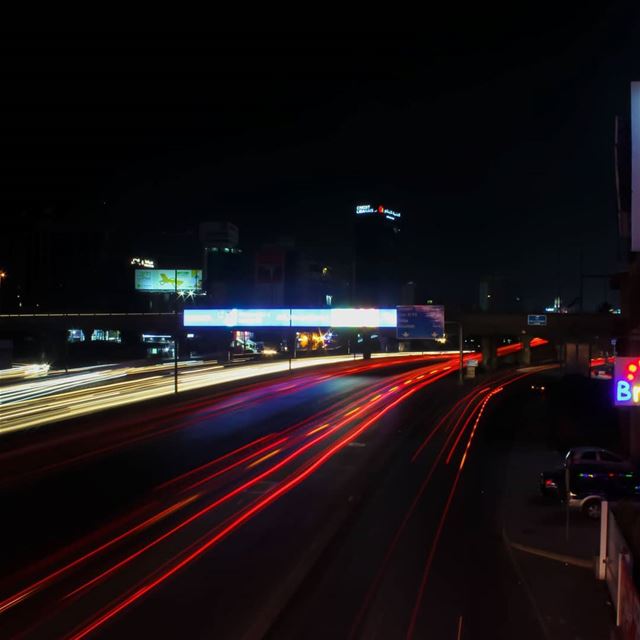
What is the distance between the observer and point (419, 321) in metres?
40.5

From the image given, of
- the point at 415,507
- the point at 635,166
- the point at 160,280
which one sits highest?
the point at 160,280

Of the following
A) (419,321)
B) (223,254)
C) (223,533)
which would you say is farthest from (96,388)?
(223,254)

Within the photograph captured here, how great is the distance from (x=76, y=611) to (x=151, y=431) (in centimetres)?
1736

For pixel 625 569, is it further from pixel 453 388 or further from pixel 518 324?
pixel 518 324

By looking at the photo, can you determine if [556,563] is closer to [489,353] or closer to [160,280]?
[489,353]

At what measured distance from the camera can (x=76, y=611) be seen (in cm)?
934

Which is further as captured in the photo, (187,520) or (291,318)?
(291,318)

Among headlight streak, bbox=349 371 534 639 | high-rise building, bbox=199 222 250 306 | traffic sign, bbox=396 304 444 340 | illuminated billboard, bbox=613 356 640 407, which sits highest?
high-rise building, bbox=199 222 250 306

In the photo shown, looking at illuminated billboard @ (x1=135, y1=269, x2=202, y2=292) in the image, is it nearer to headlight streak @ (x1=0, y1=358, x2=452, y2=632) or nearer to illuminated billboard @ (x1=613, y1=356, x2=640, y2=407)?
headlight streak @ (x1=0, y1=358, x2=452, y2=632)

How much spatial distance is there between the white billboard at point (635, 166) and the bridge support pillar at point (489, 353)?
52.3 meters

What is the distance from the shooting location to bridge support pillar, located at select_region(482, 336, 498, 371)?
210 feet

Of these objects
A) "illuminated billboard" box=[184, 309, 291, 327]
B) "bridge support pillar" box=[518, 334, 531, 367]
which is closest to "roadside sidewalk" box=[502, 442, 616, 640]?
"illuminated billboard" box=[184, 309, 291, 327]

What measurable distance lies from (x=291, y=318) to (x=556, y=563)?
1452 inches

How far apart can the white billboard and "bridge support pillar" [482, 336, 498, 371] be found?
172 ft
